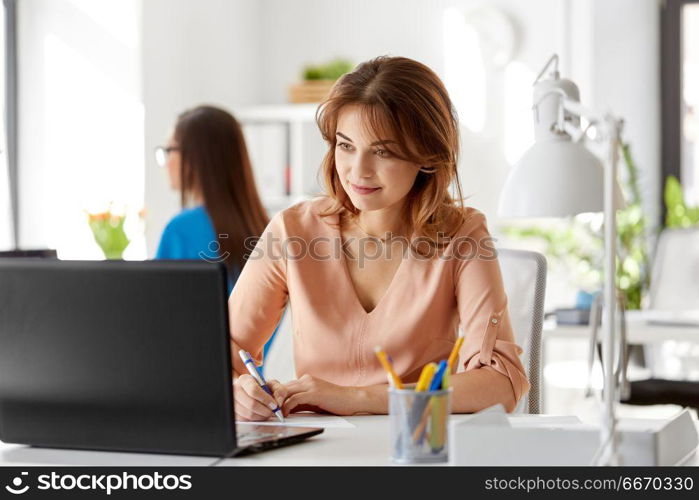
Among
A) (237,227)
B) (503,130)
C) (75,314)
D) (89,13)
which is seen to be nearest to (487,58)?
(503,130)

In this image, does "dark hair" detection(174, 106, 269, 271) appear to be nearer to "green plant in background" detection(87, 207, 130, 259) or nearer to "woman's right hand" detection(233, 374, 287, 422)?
"green plant in background" detection(87, 207, 130, 259)

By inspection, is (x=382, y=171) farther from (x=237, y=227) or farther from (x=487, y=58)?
(x=487, y=58)

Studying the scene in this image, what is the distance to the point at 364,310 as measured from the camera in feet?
5.90

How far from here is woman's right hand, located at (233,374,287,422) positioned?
1.52 meters

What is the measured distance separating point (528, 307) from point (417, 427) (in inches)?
30.8

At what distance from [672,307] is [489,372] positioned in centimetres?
263

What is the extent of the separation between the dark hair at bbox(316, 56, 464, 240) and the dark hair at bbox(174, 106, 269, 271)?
3.53 ft

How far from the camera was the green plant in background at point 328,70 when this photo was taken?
16.7 feet

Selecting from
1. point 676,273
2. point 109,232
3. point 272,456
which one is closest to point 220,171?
point 109,232

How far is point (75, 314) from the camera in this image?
4.08 ft

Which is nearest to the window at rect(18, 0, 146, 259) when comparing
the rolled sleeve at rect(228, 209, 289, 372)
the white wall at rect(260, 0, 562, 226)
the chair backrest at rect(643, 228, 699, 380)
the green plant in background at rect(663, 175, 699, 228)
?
the white wall at rect(260, 0, 562, 226)

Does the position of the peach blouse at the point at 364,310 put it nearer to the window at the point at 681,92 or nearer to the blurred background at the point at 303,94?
the blurred background at the point at 303,94

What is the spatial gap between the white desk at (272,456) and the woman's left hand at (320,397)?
16 cm
